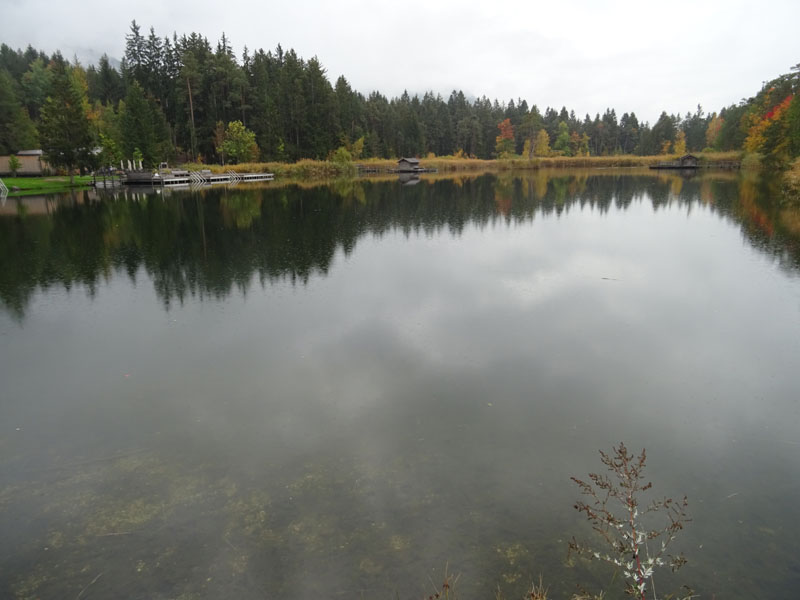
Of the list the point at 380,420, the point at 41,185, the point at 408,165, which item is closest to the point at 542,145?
the point at 408,165

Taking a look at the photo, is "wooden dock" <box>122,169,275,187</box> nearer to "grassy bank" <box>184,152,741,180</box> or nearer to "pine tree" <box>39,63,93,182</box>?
"grassy bank" <box>184,152,741,180</box>

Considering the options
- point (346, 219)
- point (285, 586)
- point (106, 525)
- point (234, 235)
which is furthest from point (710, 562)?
point (346, 219)

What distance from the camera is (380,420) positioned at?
706cm

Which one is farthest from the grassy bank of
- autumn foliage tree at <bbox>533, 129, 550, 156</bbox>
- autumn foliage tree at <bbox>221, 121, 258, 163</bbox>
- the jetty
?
autumn foliage tree at <bbox>533, 129, 550, 156</bbox>

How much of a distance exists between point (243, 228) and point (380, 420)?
1977 centimetres

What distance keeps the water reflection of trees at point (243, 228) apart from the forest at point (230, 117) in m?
23.8

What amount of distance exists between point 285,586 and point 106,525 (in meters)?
2.28

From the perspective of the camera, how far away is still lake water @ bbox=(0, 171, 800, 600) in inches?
183

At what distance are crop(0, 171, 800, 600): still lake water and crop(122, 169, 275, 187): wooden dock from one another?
46748mm

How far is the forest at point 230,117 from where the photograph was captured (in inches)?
2388

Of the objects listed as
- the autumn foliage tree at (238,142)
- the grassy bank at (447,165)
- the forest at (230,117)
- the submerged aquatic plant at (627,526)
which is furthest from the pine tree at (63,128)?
the submerged aquatic plant at (627,526)

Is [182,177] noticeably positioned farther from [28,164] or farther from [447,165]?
[447,165]

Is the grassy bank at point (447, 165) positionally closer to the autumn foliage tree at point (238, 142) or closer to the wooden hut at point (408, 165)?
the wooden hut at point (408, 165)

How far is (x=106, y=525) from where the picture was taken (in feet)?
16.9
